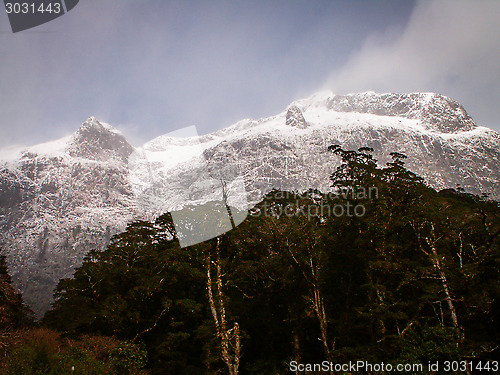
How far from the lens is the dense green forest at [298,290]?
15.0 m

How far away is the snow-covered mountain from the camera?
12506 centimetres

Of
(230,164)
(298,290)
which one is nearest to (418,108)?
(230,164)

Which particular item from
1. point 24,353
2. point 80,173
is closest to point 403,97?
point 80,173

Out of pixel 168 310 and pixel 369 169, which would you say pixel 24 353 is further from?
pixel 369 169

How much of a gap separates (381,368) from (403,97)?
193095 millimetres

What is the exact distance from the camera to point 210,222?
840 inches

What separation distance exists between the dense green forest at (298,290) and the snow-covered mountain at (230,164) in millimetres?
85313

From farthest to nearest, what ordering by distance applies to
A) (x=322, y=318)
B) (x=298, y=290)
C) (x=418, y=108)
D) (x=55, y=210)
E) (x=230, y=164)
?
1. (x=418, y=108)
2. (x=55, y=210)
3. (x=230, y=164)
4. (x=298, y=290)
5. (x=322, y=318)

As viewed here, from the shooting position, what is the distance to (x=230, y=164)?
4663 inches

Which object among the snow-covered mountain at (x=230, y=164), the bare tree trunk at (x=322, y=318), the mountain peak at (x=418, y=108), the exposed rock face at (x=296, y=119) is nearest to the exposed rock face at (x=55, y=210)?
the snow-covered mountain at (x=230, y=164)

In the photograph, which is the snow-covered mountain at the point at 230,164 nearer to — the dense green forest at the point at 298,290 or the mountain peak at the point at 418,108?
the mountain peak at the point at 418,108

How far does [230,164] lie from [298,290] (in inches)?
3952

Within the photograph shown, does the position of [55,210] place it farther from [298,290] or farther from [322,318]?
[322,318]

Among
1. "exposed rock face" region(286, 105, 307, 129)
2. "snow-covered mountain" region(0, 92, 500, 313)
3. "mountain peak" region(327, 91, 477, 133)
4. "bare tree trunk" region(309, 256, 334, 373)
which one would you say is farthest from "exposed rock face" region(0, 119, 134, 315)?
"mountain peak" region(327, 91, 477, 133)
